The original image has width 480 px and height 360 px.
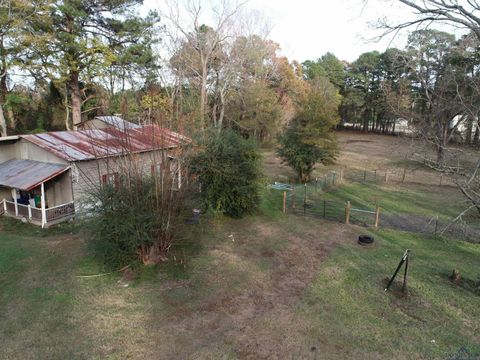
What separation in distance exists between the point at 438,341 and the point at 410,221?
351 inches

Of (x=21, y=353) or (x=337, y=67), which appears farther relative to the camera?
(x=337, y=67)

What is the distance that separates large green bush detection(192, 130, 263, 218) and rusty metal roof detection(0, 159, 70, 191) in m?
5.46

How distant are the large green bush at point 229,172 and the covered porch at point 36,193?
17.9 feet

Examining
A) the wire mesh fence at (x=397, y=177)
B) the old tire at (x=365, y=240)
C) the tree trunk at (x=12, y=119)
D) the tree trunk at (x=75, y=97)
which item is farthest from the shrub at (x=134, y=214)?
the tree trunk at (x=12, y=119)

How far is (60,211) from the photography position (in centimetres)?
1309

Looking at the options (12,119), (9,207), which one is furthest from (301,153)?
(12,119)

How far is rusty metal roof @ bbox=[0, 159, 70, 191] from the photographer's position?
12.0m

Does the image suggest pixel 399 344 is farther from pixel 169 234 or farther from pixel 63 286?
pixel 63 286

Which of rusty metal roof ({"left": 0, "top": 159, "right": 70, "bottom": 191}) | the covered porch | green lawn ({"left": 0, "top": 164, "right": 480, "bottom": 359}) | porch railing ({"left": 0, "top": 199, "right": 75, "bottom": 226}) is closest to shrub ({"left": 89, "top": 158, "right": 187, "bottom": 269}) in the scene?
green lawn ({"left": 0, "top": 164, "right": 480, "bottom": 359})

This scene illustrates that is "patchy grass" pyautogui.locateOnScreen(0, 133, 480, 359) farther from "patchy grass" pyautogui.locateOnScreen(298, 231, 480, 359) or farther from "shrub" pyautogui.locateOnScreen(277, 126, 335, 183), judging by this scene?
"shrub" pyautogui.locateOnScreen(277, 126, 335, 183)

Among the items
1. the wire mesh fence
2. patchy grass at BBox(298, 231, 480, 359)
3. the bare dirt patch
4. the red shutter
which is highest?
the red shutter

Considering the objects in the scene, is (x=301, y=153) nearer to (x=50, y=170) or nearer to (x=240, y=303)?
(x=50, y=170)

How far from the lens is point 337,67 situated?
54.0 metres

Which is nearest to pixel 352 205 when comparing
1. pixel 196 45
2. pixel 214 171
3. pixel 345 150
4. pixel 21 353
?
pixel 214 171
